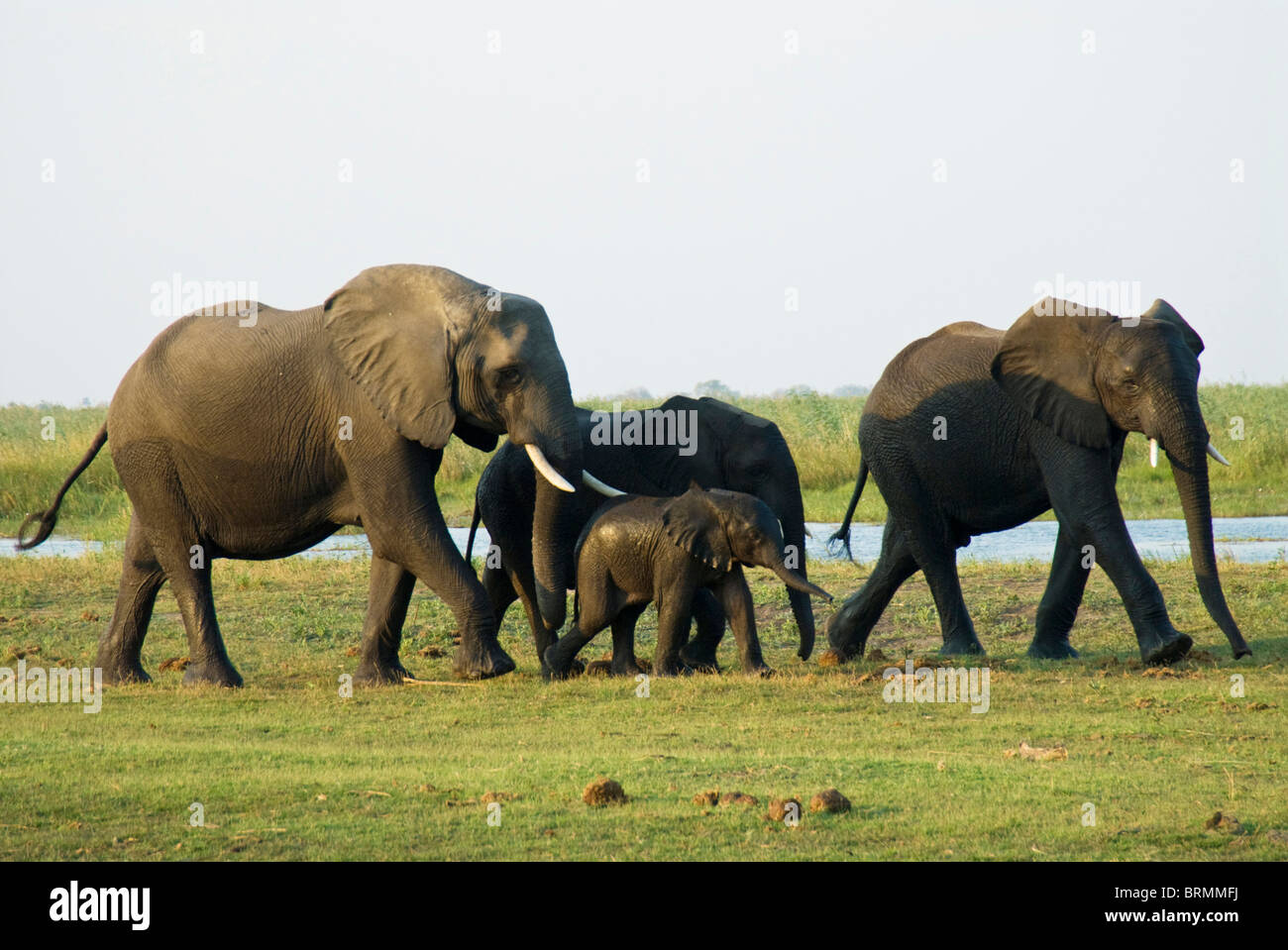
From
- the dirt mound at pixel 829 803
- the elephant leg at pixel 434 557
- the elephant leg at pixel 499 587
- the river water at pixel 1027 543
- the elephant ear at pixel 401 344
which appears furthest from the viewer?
the river water at pixel 1027 543

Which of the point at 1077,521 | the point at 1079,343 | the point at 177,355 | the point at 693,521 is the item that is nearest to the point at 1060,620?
the point at 1077,521

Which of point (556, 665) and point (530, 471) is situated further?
point (530, 471)

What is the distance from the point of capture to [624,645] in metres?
11.9

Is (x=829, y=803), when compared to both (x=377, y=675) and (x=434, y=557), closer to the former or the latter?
(x=434, y=557)

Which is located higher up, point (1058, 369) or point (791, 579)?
point (1058, 369)

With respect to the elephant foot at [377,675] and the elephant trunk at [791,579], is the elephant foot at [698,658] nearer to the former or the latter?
the elephant trunk at [791,579]

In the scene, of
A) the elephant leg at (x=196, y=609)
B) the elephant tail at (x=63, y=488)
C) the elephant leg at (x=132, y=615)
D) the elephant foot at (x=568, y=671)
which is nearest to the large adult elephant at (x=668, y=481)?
the elephant foot at (x=568, y=671)

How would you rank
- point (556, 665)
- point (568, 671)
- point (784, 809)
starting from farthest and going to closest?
point (568, 671) → point (556, 665) → point (784, 809)

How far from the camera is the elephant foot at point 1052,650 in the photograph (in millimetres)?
12719

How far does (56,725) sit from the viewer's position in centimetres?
1030

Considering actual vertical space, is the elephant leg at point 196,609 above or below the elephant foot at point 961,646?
above

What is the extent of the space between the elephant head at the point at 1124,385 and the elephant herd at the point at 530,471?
0.02 metres

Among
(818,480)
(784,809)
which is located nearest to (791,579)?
(784,809)

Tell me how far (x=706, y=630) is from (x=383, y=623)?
7.63ft
